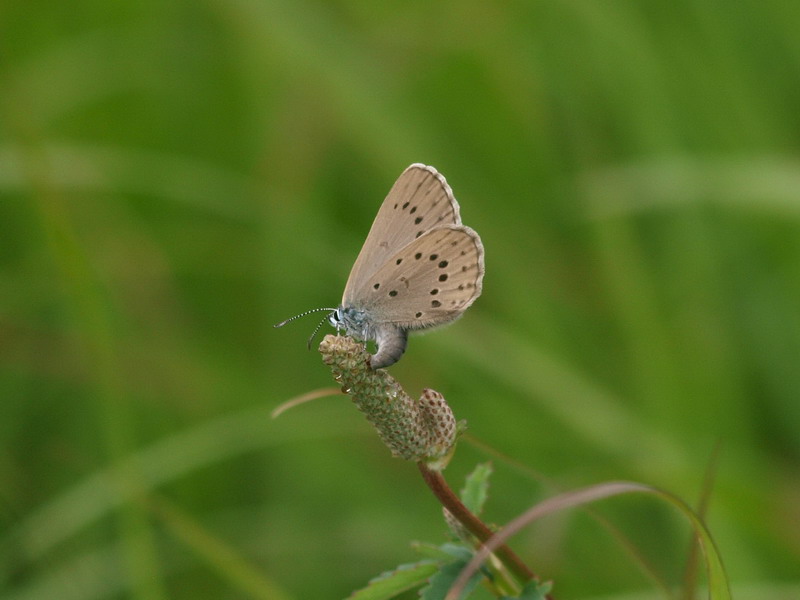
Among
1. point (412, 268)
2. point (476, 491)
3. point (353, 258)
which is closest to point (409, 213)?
point (412, 268)

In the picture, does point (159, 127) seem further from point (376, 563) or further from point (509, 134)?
point (376, 563)

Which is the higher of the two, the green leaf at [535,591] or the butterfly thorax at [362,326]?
the butterfly thorax at [362,326]

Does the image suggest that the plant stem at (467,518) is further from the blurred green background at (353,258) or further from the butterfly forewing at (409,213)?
the blurred green background at (353,258)

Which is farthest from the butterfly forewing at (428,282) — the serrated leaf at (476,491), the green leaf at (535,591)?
the green leaf at (535,591)

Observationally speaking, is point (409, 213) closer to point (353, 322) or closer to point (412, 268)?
point (412, 268)

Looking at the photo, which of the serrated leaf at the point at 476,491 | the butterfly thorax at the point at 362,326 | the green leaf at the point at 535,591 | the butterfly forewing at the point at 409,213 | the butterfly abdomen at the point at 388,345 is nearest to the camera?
the green leaf at the point at 535,591

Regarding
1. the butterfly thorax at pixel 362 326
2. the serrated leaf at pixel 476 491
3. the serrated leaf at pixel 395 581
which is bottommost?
the serrated leaf at pixel 395 581

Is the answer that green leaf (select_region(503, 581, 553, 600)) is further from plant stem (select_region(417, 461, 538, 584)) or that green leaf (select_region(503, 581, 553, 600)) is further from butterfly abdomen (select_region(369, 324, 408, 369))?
butterfly abdomen (select_region(369, 324, 408, 369))
